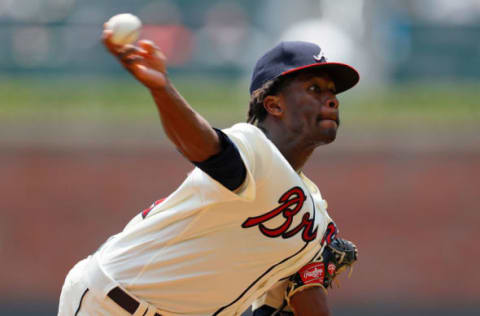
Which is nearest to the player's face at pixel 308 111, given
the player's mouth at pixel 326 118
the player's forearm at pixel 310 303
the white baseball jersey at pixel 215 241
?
the player's mouth at pixel 326 118

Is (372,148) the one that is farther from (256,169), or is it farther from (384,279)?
(256,169)

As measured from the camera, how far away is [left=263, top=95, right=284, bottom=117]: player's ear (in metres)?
3.92

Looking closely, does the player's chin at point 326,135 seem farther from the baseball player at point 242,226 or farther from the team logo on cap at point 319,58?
the team logo on cap at point 319,58

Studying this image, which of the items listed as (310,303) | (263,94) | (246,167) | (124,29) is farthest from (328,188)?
(124,29)

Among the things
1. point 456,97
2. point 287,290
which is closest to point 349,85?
point 287,290

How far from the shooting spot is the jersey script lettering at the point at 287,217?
3553 mm

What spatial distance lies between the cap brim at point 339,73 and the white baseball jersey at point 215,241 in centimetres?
49

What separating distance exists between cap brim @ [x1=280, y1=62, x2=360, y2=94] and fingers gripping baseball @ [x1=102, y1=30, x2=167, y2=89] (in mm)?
958

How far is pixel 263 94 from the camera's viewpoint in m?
3.95

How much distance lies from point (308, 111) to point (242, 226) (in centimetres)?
63

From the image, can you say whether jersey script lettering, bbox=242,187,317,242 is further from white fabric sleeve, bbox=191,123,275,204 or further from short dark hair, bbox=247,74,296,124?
short dark hair, bbox=247,74,296,124

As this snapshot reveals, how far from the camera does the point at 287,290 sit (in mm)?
4113

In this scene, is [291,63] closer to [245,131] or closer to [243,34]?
[245,131]

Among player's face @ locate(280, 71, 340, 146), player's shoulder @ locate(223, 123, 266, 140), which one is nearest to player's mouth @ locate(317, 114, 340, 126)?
player's face @ locate(280, 71, 340, 146)
